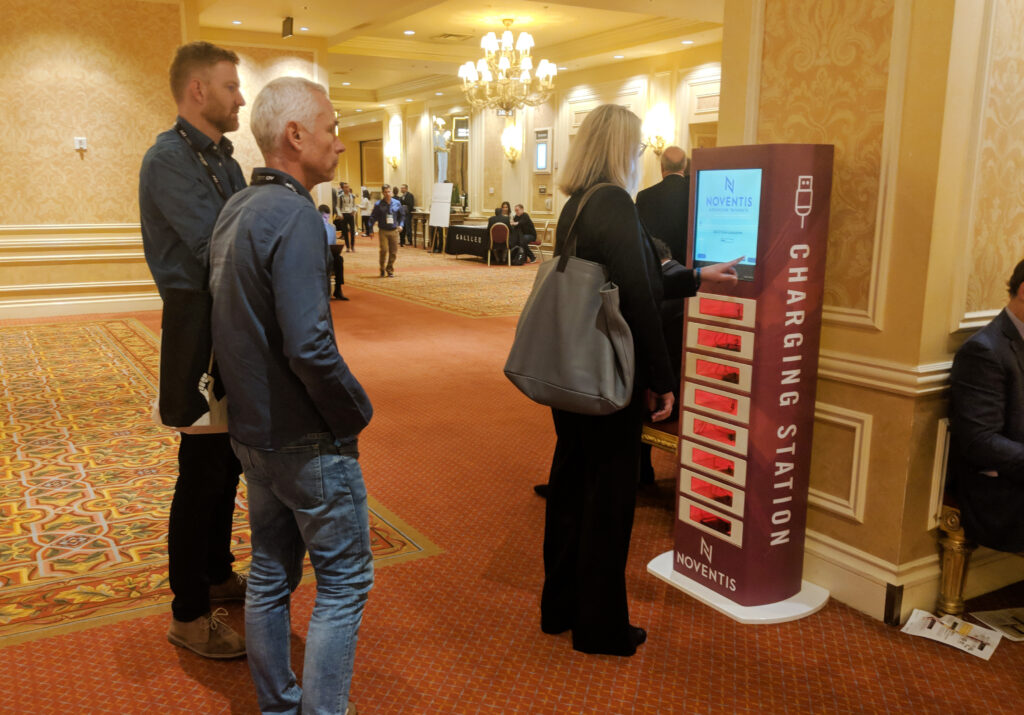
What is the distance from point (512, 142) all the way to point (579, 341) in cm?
1481

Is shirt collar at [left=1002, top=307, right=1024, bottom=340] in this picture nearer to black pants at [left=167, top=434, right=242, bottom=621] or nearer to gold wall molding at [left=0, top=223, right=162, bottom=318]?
black pants at [left=167, top=434, right=242, bottom=621]

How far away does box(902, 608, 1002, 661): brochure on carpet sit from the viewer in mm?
2475

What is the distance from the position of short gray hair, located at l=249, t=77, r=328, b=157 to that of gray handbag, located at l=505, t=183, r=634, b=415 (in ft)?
2.55

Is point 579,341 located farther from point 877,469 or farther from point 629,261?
point 877,469

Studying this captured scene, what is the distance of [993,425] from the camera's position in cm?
246

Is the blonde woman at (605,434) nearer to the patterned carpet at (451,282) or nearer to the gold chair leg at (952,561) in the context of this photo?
the gold chair leg at (952,561)

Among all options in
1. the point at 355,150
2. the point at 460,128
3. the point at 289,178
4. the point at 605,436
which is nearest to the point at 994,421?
the point at 605,436

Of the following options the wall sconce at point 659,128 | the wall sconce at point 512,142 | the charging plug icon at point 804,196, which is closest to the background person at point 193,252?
the charging plug icon at point 804,196

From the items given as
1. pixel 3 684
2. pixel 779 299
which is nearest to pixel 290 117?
pixel 779 299

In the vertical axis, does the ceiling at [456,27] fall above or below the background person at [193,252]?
above

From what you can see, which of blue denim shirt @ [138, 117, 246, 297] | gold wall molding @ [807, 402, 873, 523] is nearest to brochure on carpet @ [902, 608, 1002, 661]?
gold wall molding @ [807, 402, 873, 523]

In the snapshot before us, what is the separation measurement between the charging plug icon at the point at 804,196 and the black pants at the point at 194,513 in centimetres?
186

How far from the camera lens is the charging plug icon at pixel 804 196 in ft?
8.12

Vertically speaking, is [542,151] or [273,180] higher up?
[542,151]
